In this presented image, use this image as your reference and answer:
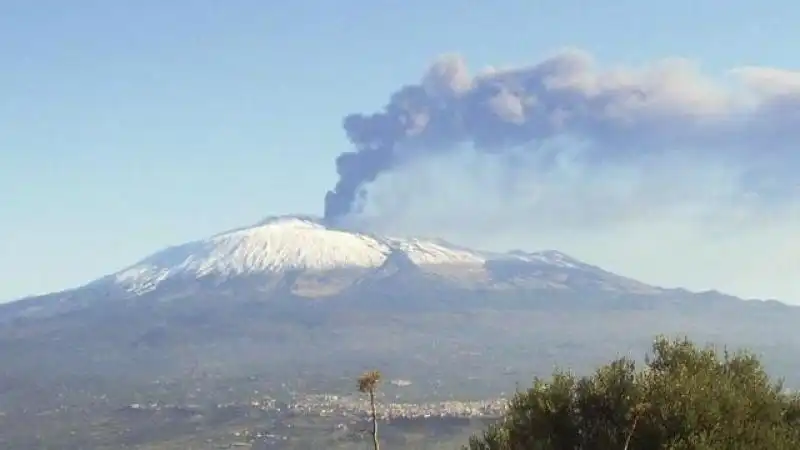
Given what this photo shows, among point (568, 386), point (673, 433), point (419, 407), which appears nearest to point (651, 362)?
point (568, 386)

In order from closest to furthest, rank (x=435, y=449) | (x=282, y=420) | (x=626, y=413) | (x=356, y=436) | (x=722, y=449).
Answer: (x=722, y=449) → (x=626, y=413) → (x=435, y=449) → (x=356, y=436) → (x=282, y=420)

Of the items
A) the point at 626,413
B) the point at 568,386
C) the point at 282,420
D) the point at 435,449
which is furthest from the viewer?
the point at 282,420

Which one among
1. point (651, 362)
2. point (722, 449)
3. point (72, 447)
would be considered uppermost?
point (651, 362)

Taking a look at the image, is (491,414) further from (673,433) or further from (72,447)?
(673,433)

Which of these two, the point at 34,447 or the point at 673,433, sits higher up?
the point at 673,433

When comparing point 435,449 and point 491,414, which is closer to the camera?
point 435,449

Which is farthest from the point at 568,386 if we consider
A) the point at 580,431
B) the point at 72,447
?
the point at 72,447
